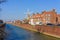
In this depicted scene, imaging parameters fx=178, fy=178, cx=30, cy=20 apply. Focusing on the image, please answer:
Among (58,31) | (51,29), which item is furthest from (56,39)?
(51,29)

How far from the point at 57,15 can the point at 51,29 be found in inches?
1585

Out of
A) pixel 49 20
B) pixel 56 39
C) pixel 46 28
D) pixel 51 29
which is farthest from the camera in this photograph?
pixel 49 20

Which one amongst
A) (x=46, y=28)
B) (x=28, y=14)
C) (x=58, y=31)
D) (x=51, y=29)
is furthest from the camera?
(x=28, y=14)

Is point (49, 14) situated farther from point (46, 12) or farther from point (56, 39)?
point (56, 39)

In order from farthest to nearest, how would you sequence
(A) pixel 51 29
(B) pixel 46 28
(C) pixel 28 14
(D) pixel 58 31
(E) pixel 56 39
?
1. (C) pixel 28 14
2. (B) pixel 46 28
3. (A) pixel 51 29
4. (D) pixel 58 31
5. (E) pixel 56 39

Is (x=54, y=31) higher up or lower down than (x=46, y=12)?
lower down

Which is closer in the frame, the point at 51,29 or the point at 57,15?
the point at 51,29

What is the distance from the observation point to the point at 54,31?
1454 inches

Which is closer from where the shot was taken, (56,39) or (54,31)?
(56,39)

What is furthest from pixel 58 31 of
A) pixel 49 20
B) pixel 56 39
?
pixel 49 20

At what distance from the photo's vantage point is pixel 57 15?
78312 mm

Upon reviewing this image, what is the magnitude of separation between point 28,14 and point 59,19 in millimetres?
25410

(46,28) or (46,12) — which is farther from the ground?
(46,12)

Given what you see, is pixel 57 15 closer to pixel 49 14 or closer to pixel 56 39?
pixel 49 14
